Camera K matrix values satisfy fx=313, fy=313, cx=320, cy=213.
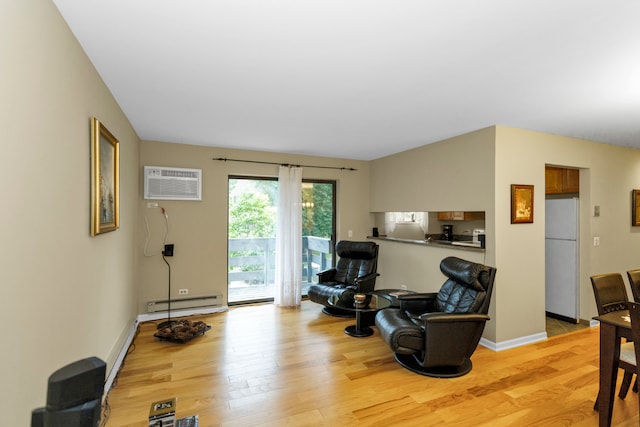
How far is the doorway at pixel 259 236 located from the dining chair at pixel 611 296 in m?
3.70

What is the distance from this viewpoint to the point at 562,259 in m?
4.34

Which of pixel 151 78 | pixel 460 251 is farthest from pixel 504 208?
pixel 151 78

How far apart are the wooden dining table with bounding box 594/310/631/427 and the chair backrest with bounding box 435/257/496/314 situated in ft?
2.95

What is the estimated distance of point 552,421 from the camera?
2215mm

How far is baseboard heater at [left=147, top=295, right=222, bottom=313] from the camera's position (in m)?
4.29

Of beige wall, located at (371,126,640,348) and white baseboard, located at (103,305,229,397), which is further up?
beige wall, located at (371,126,640,348)

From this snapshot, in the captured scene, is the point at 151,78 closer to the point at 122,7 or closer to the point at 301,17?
the point at 122,7

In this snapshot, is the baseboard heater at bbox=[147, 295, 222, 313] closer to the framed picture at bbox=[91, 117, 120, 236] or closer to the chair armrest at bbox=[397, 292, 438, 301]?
the framed picture at bbox=[91, 117, 120, 236]

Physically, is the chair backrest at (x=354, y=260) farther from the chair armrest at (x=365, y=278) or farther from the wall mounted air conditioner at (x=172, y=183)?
the wall mounted air conditioner at (x=172, y=183)

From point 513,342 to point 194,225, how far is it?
14.2ft

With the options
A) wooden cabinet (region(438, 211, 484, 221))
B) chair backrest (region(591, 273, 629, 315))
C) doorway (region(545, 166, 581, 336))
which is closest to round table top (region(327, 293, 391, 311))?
chair backrest (region(591, 273, 629, 315))

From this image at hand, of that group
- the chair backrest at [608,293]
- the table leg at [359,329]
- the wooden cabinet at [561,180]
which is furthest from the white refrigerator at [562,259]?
the table leg at [359,329]

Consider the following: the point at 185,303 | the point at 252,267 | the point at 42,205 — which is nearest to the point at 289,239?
the point at 252,267

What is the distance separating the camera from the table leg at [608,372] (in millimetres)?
2041
